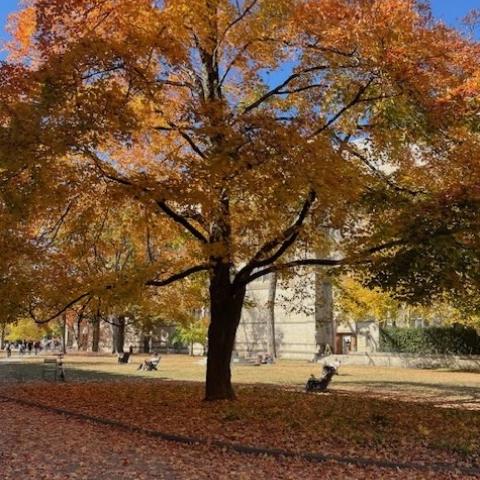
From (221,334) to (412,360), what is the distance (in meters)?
27.3

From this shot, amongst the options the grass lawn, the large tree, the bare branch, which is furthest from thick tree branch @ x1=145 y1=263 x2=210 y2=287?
the bare branch

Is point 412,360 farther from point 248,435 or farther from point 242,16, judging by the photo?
point 248,435

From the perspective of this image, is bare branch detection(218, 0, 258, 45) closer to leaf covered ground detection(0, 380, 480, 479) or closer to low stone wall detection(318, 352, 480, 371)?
leaf covered ground detection(0, 380, 480, 479)

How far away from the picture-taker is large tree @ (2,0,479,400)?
38.4 ft

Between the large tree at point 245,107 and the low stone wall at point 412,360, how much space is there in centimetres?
2124

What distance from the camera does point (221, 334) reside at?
15570 millimetres

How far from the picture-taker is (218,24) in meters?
14.3

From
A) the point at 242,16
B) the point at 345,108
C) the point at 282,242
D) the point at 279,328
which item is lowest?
the point at 279,328

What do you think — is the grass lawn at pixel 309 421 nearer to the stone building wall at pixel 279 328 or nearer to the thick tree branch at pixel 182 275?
the thick tree branch at pixel 182 275

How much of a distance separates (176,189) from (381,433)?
19.9ft

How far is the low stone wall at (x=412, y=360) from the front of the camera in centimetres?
3691

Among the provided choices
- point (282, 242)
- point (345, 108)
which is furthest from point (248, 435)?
point (345, 108)

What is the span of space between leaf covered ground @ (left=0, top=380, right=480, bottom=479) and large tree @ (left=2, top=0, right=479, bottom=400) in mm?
2410

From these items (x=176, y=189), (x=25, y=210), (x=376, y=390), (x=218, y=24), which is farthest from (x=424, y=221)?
(x=376, y=390)
